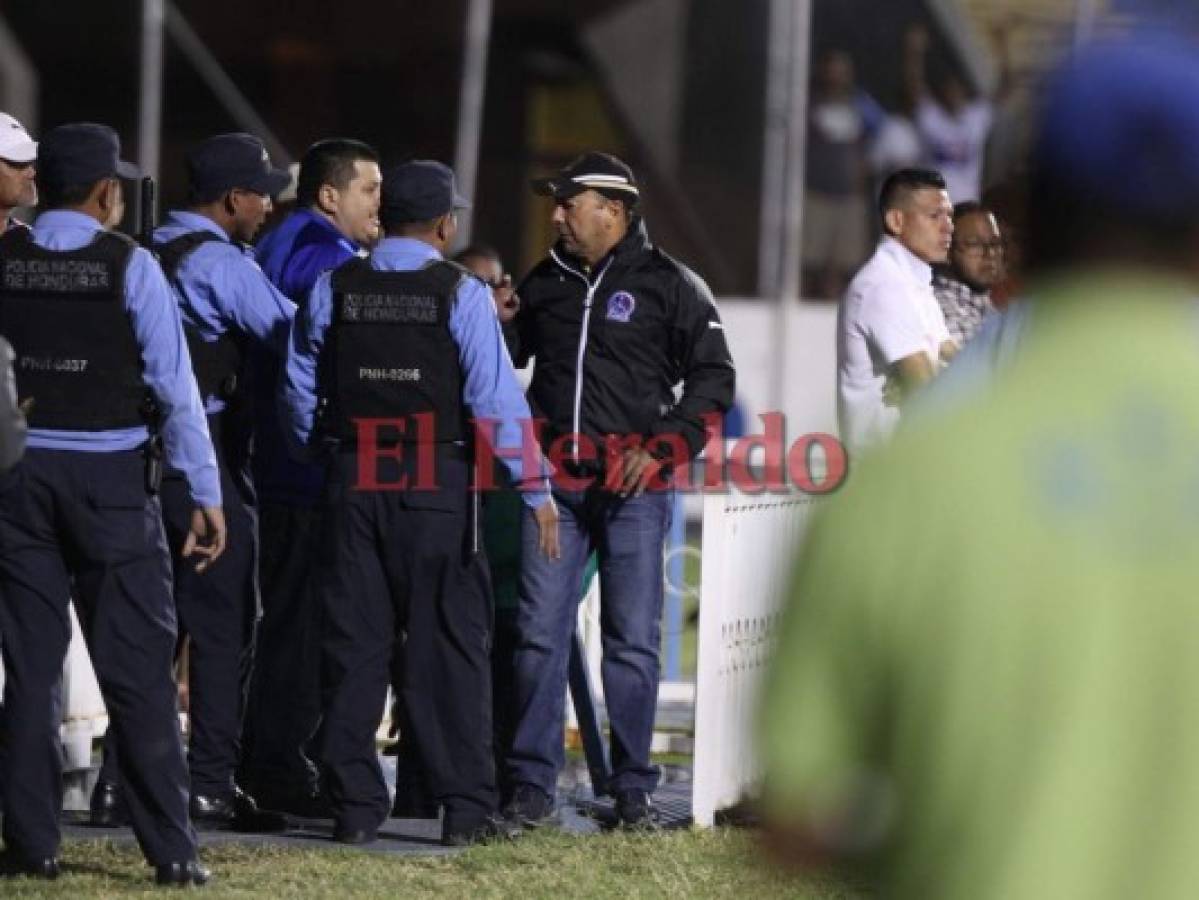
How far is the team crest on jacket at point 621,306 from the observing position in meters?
8.59

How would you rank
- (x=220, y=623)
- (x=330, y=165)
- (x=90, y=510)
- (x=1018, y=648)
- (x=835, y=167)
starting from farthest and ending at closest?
1. (x=835, y=167)
2. (x=330, y=165)
3. (x=220, y=623)
4. (x=90, y=510)
5. (x=1018, y=648)

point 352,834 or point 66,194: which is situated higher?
point 66,194

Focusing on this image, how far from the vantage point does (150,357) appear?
711 cm

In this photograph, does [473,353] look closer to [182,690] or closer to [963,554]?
[182,690]

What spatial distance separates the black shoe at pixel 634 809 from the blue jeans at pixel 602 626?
0.07 ft

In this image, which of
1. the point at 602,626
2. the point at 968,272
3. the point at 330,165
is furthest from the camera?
the point at 968,272

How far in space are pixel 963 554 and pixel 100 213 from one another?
523 centimetres

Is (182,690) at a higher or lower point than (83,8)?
lower

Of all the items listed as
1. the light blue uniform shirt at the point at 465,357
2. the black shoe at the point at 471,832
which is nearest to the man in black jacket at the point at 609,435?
the black shoe at the point at 471,832

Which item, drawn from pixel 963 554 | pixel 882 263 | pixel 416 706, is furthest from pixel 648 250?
pixel 963 554

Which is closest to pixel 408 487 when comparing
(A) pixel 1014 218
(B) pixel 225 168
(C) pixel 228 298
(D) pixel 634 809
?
(C) pixel 228 298

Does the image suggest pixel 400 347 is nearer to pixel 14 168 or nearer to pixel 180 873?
pixel 14 168

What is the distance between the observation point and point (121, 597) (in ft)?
23.3

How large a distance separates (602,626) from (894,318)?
4.52 feet
